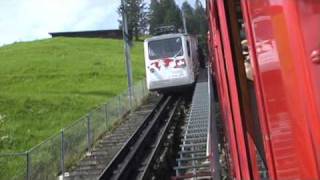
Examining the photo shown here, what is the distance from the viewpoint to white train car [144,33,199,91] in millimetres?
30266

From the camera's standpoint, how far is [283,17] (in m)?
2.67

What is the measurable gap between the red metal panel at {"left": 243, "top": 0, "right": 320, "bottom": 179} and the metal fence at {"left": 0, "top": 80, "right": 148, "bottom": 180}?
45.8ft

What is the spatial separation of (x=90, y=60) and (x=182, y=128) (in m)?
54.1

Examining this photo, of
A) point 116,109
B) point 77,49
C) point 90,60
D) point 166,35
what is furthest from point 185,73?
point 77,49

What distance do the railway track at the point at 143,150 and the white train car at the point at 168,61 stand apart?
2503 millimetres

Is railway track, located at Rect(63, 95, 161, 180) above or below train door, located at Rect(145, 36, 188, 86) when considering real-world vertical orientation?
below

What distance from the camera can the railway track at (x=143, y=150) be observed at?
1709 centimetres

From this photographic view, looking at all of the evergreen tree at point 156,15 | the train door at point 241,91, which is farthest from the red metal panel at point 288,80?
the evergreen tree at point 156,15

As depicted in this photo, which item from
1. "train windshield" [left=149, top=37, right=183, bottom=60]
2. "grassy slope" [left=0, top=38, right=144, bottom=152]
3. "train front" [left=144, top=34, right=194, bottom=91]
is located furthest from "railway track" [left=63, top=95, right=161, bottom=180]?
"grassy slope" [left=0, top=38, right=144, bottom=152]

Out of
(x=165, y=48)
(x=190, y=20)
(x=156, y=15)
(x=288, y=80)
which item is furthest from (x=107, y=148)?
(x=156, y=15)

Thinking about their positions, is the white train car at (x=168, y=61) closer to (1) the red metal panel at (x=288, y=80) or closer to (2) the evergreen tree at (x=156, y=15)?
(1) the red metal panel at (x=288, y=80)

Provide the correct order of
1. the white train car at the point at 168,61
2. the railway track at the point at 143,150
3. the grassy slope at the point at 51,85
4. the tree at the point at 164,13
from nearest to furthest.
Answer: the railway track at the point at 143,150 < the white train car at the point at 168,61 < the grassy slope at the point at 51,85 < the tree at the point at 164,13

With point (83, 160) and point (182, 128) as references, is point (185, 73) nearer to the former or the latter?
point (182, 128)

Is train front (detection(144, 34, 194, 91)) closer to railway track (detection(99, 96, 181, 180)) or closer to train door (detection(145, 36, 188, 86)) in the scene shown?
train door (detection(145, 36, 188, 86))
